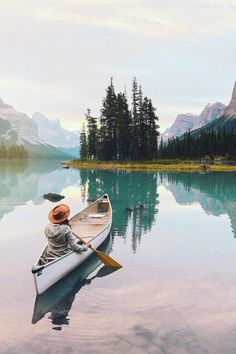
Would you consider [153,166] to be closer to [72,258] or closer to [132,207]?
[132,207]

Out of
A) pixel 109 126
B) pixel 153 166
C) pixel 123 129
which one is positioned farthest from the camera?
pixel 109 126

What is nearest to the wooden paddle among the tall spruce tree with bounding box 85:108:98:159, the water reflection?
the water reflection

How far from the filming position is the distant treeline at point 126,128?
10188 cm

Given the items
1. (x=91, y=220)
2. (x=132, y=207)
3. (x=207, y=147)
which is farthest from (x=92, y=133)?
(x=91, y=220)

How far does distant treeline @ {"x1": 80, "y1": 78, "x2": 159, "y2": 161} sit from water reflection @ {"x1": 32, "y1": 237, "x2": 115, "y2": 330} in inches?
3385

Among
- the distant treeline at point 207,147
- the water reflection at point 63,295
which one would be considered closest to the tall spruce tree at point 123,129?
the distant treeline at point 207,147

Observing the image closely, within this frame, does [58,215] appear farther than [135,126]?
No

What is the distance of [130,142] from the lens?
4038 inches

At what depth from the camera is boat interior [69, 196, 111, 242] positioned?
2061cm

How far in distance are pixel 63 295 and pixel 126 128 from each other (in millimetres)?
90378

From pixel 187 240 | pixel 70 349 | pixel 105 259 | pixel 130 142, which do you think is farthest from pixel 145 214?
pixel 130 142

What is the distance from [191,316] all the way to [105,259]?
18.3 feet

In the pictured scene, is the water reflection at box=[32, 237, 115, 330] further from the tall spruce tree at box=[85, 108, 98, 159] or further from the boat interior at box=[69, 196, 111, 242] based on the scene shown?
the tall spruce tree at box=[85, 108, 98, 159]

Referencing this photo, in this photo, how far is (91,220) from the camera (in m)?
23.8
